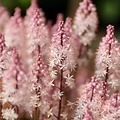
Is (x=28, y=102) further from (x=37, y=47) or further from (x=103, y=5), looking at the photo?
(x=103, y=5)

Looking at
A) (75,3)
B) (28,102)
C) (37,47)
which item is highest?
(75,3)

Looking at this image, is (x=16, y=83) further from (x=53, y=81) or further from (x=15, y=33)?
(x=15, y=33)

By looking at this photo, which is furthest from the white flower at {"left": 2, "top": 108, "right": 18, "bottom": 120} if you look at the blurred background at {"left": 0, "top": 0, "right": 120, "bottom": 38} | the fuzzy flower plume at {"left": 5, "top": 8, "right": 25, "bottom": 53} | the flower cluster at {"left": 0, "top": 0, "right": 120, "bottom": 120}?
the blurred background at {"left": 0, "top": 0, "right": 120, "bottom": 38}

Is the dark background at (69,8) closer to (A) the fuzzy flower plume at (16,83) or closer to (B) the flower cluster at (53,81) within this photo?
(B) the flower cluster at (53,81)

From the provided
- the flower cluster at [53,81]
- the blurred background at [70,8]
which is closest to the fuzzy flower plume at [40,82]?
the flower cluster at [53,81]

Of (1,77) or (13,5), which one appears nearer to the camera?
(1,77)

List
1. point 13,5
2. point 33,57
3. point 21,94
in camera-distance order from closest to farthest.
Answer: point 21,94 < point 33,57 < point 13,5

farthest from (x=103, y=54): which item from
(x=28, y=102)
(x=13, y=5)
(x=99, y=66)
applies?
(x=13, y=5)
